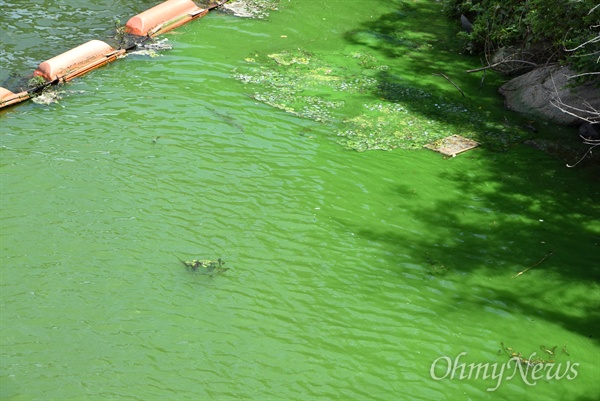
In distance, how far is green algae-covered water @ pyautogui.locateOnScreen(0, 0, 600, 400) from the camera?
262 inches

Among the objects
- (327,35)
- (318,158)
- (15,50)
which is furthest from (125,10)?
(318,158)

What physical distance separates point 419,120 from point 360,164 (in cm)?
185

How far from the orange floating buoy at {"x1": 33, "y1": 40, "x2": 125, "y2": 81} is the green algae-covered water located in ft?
0.62

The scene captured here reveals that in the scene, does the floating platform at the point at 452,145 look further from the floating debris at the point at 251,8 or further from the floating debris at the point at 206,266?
the floating debris at the point at 251,8

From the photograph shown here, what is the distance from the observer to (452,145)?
10.5 meters

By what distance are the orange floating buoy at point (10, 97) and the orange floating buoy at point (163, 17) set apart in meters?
2.97

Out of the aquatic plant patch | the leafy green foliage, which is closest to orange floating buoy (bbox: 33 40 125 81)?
the aquatic plant patch

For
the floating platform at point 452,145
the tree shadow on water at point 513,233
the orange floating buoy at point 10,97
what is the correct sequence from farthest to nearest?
the floating platform at point 452,145 < the orange floating buoy at point 10,97 < the tree shadow on water at point 513,233

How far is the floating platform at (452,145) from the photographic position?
10.4 meters

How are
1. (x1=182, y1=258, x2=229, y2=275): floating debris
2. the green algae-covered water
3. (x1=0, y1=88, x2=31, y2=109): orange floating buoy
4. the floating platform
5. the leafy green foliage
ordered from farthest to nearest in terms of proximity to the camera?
the floating platform → (x1=0, y1=88, x2=31, y2=109): orange floating buoy → the leafy green foliage → (x1=182, y1=258, x2=229, y2=275): floating debris → the green algae-covered water

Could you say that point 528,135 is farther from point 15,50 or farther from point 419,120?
point 15,50

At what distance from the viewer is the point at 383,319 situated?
288 inches
